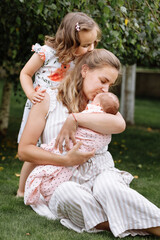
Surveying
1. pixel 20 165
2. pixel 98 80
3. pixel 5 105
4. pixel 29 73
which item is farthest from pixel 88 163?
pixel 5 105

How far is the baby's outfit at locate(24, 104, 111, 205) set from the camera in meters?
2.90

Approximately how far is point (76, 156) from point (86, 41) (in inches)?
44.0

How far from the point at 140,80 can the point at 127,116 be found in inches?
337

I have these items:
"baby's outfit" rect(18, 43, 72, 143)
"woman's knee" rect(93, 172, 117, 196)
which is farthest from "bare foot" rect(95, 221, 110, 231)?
"baby's outfit" rect(18, 43, 72, 143)

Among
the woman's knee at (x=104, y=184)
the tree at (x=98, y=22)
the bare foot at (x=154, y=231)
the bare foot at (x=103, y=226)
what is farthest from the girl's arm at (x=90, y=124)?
the tree at (x=98, y=22)

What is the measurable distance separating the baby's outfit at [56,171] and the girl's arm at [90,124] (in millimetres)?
45

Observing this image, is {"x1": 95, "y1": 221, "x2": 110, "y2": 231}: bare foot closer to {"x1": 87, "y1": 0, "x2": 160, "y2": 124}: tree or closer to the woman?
the woman

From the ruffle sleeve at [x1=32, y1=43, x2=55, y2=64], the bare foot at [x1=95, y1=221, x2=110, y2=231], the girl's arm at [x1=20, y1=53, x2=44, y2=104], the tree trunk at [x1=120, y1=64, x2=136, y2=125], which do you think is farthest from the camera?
the tree trunk at [x1=120, y1=64, x2=136, y2=125]

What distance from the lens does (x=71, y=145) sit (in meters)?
2.94

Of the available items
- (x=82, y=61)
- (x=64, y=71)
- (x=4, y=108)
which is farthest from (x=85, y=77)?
(x=4, y=108)

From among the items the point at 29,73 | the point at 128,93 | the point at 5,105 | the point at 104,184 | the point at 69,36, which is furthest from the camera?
the point at 128,93

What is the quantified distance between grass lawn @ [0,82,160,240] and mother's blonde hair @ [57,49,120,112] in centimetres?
87

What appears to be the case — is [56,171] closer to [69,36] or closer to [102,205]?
[102,205]

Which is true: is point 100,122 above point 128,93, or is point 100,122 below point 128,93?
above
